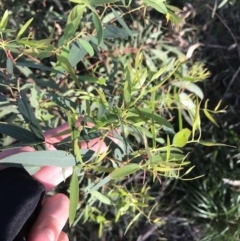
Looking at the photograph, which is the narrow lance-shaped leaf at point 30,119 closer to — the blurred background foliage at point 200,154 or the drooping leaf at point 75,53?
the drooping leaf at point 75,53

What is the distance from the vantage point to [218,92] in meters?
1.45

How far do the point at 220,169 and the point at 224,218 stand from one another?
6.3 inches

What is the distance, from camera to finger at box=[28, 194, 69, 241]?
0.75 meters

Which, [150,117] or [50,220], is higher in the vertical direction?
[150,117]

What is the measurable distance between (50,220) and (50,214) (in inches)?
0.7

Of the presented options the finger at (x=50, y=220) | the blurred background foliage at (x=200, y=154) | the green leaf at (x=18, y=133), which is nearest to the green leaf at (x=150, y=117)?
the green leaf at (x=18, y=133)

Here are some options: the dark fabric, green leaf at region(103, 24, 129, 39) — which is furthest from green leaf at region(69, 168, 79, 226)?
green leaf at region(103, 24, 129, 39)

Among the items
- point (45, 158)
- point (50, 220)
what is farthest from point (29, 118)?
point (50, 220)

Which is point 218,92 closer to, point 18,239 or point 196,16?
point 196,16

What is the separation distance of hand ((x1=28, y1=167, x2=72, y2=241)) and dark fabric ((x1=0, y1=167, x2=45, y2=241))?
0.08 feet

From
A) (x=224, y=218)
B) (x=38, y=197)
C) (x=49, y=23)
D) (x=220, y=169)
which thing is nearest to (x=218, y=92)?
(x=220, y=169)

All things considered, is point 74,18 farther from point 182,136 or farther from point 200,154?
point 200,154

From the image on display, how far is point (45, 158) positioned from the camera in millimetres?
618

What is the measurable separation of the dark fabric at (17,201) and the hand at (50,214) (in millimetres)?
25
